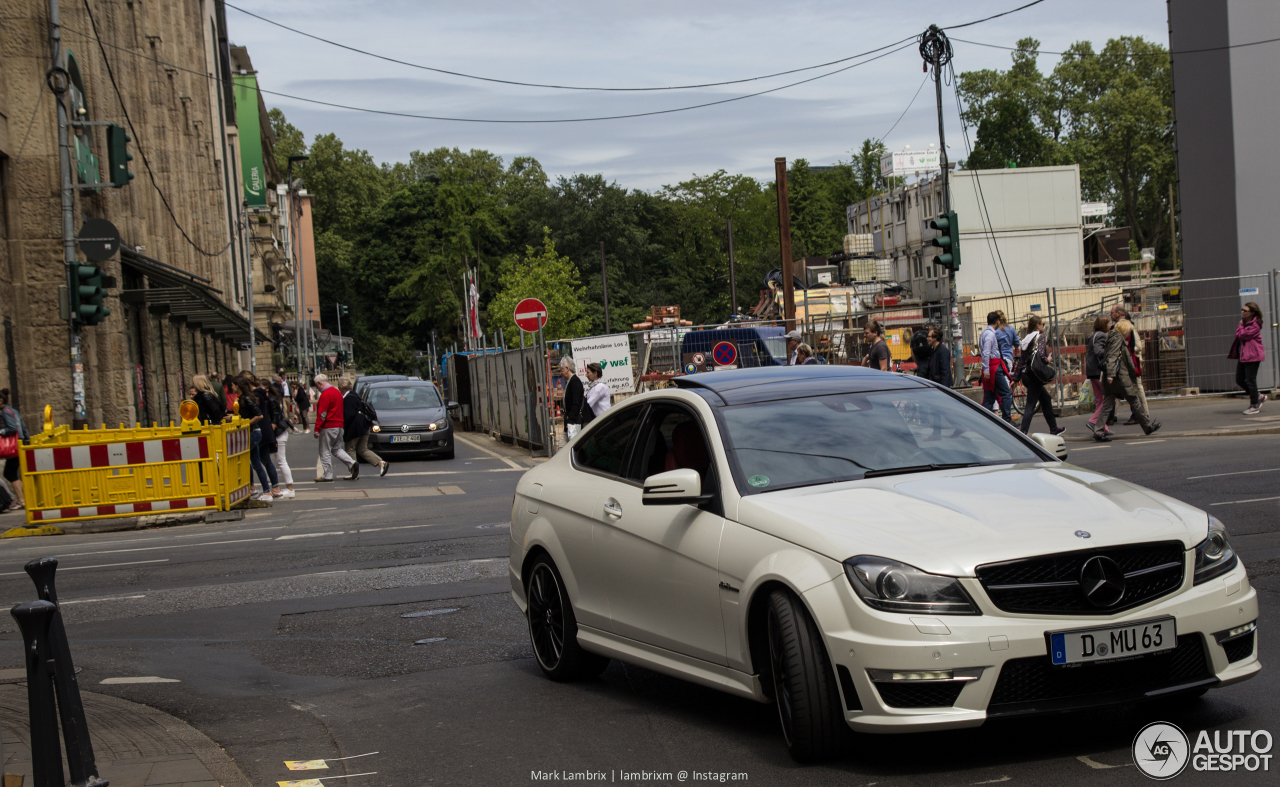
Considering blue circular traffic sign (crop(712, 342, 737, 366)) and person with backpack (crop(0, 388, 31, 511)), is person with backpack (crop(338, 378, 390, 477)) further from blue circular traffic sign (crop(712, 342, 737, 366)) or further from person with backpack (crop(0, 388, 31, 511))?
blue circular traffic sign (crop(712, 342, 737, 366))

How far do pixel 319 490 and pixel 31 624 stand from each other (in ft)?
52.5

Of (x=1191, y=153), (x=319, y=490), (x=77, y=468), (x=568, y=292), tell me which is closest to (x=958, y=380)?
(x=1191, y=153)

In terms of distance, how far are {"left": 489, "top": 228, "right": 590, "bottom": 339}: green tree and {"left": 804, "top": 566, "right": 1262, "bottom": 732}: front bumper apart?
74817mm

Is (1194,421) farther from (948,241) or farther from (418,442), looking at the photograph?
(418,442)

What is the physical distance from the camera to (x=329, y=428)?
2108 centimetres

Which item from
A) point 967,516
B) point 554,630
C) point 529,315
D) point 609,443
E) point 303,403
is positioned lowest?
point 303,403

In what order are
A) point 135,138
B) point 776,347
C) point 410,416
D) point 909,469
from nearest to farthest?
point 909,469
point 410,416
point 776,347
point 135,138

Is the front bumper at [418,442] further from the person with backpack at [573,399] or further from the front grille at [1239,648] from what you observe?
the front grille at [1239,648]

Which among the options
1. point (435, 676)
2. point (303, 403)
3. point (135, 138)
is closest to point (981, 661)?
point (435, 676)

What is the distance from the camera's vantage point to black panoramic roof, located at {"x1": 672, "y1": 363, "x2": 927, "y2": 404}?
584 cm

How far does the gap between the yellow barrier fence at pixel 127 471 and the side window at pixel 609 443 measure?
11446 mm

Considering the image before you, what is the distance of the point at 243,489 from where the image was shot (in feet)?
59.6

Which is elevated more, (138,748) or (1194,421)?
(138,748)

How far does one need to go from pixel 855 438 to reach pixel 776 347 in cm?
2387
